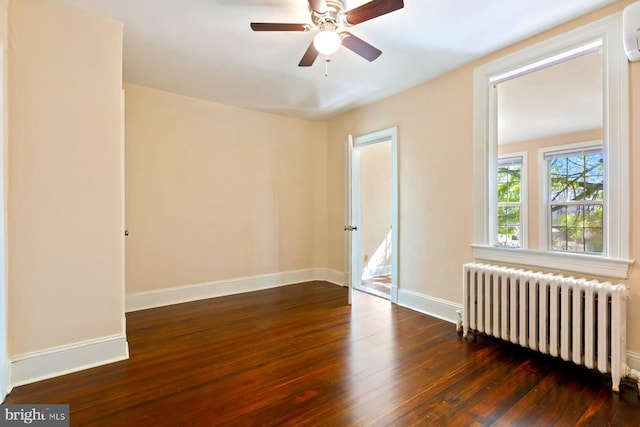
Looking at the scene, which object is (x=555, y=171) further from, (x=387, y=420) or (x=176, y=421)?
(x=176, y=421)

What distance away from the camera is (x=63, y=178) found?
6.96 ft

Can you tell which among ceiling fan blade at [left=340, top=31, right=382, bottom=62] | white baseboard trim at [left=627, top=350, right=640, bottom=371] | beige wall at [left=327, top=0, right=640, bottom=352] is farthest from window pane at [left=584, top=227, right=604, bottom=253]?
ceiling fan blade at [left=340, top=31, right=382, bottom=62]

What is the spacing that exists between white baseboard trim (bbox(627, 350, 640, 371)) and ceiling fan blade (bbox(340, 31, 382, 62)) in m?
2.67

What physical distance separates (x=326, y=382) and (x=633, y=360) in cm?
206

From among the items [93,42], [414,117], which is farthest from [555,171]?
[93,42]

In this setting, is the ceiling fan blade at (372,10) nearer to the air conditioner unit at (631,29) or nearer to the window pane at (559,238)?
the air conditioner unit at (631,29)

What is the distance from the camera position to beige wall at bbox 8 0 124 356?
200 centimetres

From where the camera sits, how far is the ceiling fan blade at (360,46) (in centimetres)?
208

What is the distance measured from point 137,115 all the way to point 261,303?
2.61 m

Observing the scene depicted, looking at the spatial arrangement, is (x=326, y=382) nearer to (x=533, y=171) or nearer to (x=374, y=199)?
(x=533, y=171)

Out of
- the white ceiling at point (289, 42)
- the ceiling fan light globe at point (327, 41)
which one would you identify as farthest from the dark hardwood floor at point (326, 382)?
the white ceiling at point (289, 42)

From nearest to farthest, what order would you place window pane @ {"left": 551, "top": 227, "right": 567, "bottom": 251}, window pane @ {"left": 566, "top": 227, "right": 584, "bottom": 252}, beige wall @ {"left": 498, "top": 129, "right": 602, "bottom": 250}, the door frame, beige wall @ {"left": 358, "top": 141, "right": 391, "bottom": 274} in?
1. window pane @ {"left": 566, "top": 227, "right": 584, "bottom": 252}
2. window pane @ {"left": 551, "top": 227, "right": 567, "bottom": 251}
3. beige wall @ {"left": 498, "top": 129, "right": 602, "bottom": 250}
4. the door frame
5. beige wall @ {"left": 358, "top": 141, "right": 391, "bottom": 274}

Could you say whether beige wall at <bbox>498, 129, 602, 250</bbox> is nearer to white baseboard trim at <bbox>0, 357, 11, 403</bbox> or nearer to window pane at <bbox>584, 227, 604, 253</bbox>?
window pane at <bbox>584, 227, 604, 253</bbox>

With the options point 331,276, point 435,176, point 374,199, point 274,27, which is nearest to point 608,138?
point 435,176
